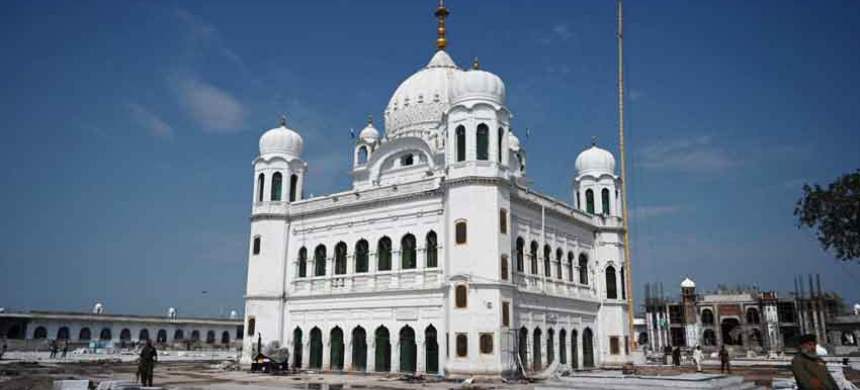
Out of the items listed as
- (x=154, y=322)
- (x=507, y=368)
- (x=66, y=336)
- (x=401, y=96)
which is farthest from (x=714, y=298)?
(x=66, y=336)

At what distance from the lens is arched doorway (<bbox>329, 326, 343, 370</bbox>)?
3128cm

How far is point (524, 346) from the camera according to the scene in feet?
95.6

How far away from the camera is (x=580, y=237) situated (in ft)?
119

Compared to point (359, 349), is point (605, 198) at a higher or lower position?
higher

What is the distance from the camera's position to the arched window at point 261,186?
1398 inches

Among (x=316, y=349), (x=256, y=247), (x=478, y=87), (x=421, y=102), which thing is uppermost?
(x=421, y=102)

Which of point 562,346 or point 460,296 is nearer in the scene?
point 460,296

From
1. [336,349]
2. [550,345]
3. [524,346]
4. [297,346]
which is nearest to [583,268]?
[550,345]

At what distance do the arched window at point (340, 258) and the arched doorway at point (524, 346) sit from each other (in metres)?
9.18

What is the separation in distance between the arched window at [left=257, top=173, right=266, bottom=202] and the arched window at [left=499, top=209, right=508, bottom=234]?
1396 cm

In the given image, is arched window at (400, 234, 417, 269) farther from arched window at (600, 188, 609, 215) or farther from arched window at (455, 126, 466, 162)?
arched window at (600, 188, 609, 215)

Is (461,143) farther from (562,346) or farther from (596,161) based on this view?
(596,161)

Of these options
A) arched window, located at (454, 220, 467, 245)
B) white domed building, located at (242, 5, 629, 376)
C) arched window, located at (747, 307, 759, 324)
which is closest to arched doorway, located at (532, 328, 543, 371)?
white domed building, located at (242, 5, 629, 376)

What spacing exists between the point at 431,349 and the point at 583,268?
11843mm
